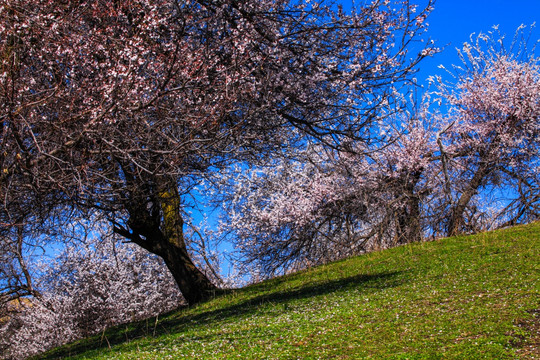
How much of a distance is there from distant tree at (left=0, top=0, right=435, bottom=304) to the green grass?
2.74 metres

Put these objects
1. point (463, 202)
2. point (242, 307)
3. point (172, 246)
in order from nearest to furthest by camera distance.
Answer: point (242, 307), point (172, 246), point (463, 202)

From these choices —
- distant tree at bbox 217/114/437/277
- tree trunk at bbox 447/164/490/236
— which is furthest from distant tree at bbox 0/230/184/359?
tree trunk at bbox 447/164/490/236

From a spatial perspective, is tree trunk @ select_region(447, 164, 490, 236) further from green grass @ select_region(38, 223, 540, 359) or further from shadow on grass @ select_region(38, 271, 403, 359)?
shadow on grass @ select_region(38, 271, 403, 359)

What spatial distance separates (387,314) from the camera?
7.86m

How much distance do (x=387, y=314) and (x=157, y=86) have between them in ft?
17.4

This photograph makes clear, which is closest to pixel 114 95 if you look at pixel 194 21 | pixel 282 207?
pixel 194 21

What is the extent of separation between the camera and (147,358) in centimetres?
772

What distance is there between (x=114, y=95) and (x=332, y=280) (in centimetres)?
669

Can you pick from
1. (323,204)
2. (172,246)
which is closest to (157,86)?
(172,246)

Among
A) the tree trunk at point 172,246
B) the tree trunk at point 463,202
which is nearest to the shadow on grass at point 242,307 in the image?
the tree trunk at point 172,246

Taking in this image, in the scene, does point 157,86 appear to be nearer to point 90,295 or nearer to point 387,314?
point 387,314

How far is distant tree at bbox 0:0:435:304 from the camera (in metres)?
8.43

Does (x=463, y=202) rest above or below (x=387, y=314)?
above

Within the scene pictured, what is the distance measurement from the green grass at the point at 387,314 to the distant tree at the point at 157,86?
2740mm
